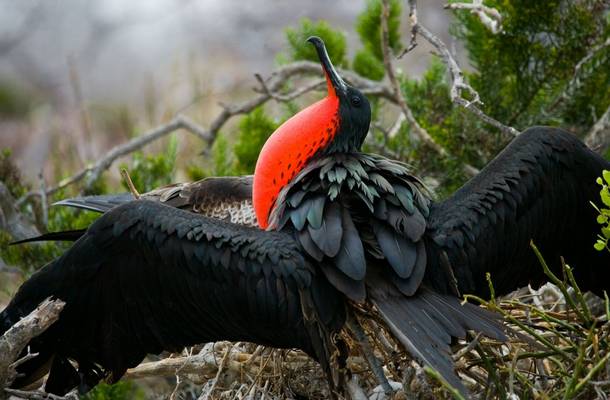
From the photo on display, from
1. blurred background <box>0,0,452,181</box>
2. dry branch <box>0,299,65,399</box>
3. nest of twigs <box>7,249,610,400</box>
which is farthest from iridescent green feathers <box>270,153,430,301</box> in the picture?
blurred background <box>0,0,452,181</box>

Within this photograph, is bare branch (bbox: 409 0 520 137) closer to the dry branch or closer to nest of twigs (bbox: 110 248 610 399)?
nest of twigs (bbox: 110 248 610 399)

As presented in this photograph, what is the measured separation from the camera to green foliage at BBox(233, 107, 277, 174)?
6030mm

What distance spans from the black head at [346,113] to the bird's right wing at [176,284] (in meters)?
0.64

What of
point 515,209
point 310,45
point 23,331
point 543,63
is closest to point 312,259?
point 515,209

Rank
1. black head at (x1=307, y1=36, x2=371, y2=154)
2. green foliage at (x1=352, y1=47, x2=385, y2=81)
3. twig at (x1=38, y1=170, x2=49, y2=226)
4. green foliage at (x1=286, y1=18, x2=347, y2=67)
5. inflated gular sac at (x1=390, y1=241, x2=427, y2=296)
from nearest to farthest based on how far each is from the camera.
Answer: inflated gular sac at (x1=390, y1=241, x2=427, y2=296)
black head at (x1=307, y1=36, x2=371, y2=154)
twig at (x1=38, y1=170, x2=49, y2=226)
green foliage at (x1=286, y1=18, x2=347, y2=67)
green foliage at (x1=352, y1=47, x2=385, y2=81)

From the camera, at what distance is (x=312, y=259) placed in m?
3.80

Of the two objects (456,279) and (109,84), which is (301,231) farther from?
(109,84)

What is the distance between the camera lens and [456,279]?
3961 mm

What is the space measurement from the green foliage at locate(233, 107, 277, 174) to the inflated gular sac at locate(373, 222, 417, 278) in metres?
2.18

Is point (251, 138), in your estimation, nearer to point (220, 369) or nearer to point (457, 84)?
point (220, 369)

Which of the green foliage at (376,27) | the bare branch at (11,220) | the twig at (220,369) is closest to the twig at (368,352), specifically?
the twig at (220,369)

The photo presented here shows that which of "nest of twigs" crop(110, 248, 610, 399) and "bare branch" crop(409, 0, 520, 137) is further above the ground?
"bare branch" crop(409, 0, 520, 137)

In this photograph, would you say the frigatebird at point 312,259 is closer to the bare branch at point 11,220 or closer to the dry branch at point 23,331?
the dry branch at point 23,331

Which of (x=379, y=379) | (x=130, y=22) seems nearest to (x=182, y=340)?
(x=379, y=379)
